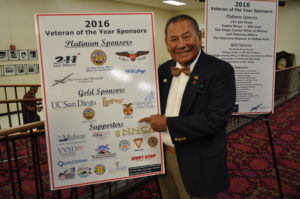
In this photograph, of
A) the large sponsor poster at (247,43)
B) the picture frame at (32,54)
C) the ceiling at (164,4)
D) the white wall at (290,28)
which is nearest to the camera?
the large sponsor poster at (247,43)

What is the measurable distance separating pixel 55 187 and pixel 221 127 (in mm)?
1083

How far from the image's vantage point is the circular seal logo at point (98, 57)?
1504 mm

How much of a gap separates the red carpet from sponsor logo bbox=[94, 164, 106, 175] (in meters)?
1.50

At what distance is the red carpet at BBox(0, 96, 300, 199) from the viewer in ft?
9.62

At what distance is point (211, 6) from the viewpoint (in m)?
2.06

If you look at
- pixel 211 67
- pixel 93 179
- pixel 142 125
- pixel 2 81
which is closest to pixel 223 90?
pixel 211 67

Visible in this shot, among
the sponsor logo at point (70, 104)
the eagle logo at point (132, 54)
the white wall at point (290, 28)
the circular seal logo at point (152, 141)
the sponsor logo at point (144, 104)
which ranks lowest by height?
the circular seal logo at point (152, 141)

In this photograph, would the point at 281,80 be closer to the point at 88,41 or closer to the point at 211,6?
the point at 211,6

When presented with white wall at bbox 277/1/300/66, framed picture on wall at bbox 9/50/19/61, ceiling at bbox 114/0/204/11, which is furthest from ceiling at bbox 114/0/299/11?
framed picture on wall at bbox 9/50/19/61

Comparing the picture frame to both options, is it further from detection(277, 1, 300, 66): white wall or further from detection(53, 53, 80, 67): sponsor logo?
detection(277, 1, 300, 66): white wall

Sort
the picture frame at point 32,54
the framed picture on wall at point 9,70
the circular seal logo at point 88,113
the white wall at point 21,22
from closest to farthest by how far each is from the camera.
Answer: the circular seal logo at point 88,113, the white wall at point 21,22, the framed picture on wall at point 9,70, the picture frame at point 32,54

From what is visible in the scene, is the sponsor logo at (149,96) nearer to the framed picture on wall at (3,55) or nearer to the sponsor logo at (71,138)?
the sponsor logo at (71,138)

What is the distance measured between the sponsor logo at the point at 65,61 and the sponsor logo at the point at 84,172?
2.15ft

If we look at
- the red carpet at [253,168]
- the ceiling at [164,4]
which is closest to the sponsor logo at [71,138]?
the red carpet at [253,168]
